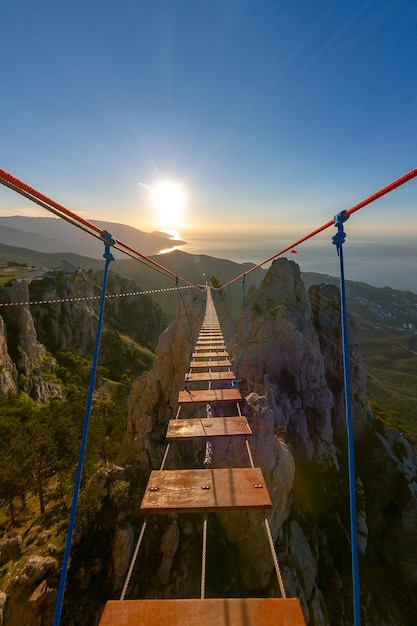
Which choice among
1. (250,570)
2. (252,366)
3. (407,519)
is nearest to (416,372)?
(407,519)

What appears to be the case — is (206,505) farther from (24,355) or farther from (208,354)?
(24,355)

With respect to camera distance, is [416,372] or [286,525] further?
[416,372]

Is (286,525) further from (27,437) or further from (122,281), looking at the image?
(122,281)

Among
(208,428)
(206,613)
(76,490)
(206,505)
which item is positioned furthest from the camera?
(208,428)

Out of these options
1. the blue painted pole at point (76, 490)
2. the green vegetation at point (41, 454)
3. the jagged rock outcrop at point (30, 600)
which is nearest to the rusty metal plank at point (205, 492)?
the blue painted pole at point (76, 490)

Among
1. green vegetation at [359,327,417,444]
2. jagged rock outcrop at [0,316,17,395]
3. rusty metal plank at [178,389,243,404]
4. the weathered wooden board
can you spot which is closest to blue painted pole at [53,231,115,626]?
rusty metal plank at [178,389,243,404]

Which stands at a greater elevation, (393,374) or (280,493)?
(280,493)

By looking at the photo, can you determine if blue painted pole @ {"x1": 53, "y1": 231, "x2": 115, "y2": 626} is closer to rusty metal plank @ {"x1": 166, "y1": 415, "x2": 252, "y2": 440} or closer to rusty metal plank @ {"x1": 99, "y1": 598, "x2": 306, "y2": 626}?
rusty metal plank @ {"x1": 99, "y1": 598, "x2": 306, "y2": 626}

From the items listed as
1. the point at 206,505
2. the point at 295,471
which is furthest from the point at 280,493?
the point at 206,505
